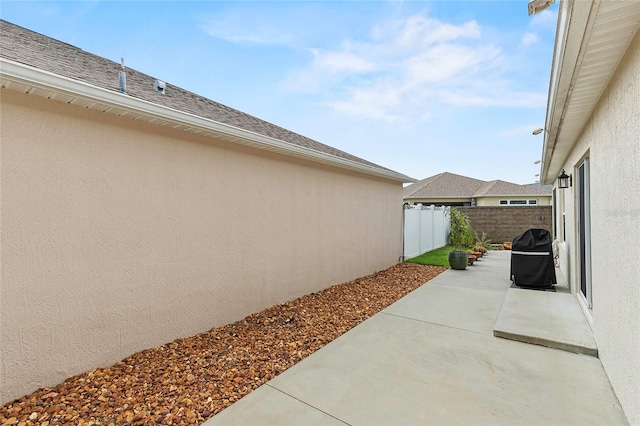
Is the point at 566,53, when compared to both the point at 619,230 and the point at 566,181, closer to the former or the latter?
the point at 619,230

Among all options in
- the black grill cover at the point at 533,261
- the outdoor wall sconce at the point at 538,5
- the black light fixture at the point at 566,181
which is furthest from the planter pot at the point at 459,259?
the outdoor wall sconce at the point at 538,5

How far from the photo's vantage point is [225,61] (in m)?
8.93

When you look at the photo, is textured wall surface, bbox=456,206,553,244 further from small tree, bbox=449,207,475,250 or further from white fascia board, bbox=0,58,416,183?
white fascia board, bbox=0,58,416,183

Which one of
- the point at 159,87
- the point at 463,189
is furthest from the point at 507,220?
the point at 159,87

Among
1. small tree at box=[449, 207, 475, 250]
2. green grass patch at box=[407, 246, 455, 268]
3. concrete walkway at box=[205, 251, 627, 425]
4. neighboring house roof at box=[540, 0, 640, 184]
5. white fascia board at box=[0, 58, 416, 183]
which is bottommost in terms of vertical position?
concrete walkway at box=[205, 251, 627, 425]

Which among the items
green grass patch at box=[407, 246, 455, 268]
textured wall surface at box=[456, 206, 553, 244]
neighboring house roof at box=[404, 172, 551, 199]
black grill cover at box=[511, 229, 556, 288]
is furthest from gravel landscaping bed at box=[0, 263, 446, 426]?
neighboring house roof at box=[404, 172, 551, 199]

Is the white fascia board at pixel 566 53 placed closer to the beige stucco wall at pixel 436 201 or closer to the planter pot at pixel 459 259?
the planter pot at pixel 459 259

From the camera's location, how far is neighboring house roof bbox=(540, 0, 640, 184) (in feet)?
6.44

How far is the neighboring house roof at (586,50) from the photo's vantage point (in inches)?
77.3

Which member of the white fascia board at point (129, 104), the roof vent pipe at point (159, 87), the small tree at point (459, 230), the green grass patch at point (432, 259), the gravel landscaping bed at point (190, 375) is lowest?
the gravel landscaping bed at point (190, 375)

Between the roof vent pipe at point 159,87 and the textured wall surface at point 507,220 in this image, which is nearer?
the roof vent pipe at point 159,87

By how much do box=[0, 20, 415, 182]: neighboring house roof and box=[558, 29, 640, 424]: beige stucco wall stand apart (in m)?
4.21

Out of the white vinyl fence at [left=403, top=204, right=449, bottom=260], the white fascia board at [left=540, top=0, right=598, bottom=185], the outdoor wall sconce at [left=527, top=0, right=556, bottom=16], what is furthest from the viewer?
the white vinyl fence at [left=403, top=204, right=449, bottom=260]

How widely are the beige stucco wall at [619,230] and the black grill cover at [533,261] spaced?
308 centimetres
